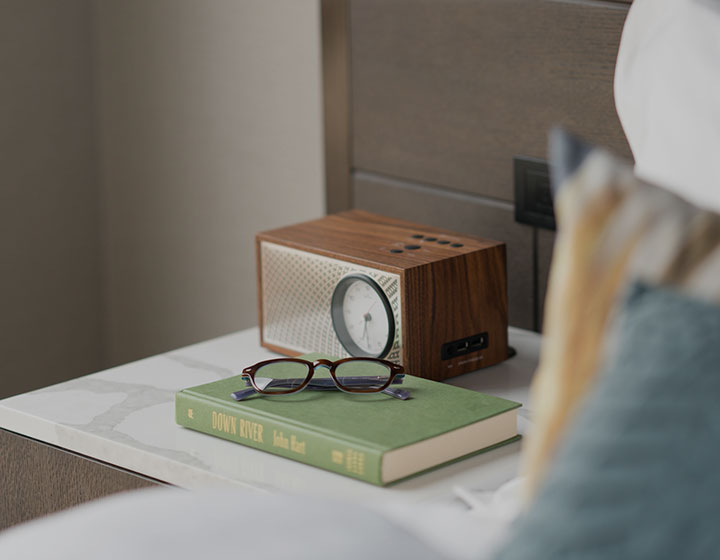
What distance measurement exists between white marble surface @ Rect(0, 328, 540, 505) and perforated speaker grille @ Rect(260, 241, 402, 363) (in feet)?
0.13

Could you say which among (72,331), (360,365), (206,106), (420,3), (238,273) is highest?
(420,3)

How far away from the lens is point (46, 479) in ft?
3.29

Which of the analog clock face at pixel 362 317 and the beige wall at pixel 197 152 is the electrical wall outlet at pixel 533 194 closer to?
the analog clock face at pixel 362 317

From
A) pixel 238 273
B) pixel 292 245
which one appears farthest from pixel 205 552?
pixel 238 273

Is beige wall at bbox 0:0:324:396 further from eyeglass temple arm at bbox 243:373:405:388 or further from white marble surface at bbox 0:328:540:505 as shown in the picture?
eyeglass temple arm at bbox 243:373:405:388

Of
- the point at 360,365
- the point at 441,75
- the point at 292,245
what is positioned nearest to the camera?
the point at 360,365

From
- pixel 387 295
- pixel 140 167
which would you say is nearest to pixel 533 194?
pixel 387 295

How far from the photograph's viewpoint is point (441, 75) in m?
1.32

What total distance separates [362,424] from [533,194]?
487 mm

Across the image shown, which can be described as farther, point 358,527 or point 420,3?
point 420,3

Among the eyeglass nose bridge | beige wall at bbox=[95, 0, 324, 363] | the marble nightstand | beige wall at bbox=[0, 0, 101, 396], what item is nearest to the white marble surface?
the marble nightstand

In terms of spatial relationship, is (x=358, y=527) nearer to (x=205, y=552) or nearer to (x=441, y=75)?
(x=205, y=552)

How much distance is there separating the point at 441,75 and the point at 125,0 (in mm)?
794

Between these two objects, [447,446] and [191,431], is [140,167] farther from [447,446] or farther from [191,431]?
[447,446]
